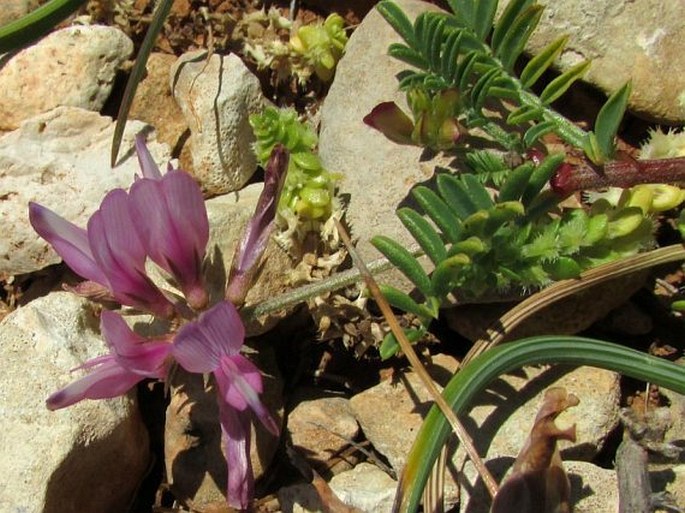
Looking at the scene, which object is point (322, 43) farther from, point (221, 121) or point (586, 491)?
point (586, 491)

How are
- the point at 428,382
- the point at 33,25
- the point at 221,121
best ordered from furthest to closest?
the point at 221,121
the point at 33,25
the point at 428,382

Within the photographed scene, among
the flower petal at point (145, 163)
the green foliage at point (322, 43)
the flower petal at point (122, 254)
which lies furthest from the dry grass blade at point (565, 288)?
the green foliage at point (322, 43)

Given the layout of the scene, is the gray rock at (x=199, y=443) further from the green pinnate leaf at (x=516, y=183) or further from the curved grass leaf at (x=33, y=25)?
the curved grass leaf at (x=33, y=25)

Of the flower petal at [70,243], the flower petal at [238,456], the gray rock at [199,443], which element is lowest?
the gray rock at [199,443]

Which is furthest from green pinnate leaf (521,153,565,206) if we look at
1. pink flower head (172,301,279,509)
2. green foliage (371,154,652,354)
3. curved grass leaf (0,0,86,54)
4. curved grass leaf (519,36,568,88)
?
curved grass leaf (0,0,86,54)

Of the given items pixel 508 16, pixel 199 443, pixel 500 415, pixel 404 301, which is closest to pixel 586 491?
pixel 500 415
